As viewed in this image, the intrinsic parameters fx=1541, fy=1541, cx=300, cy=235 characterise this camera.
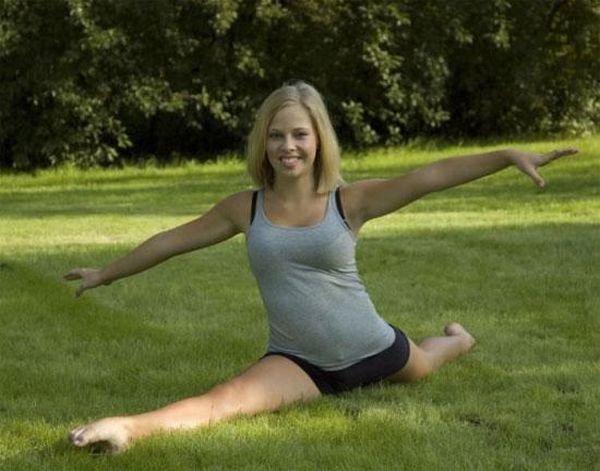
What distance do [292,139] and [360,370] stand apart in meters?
0.93

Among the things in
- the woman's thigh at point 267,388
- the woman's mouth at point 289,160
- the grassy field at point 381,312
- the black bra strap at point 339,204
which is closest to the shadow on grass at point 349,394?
the grassy field at point 381,312

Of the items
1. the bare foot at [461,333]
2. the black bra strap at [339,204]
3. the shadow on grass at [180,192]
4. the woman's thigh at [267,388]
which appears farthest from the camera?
the shadow on grass at [180,192]

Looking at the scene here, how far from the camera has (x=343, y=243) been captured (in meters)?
5.90

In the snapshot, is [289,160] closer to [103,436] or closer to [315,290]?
[315,290]

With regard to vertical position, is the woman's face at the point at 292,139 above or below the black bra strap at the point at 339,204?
above

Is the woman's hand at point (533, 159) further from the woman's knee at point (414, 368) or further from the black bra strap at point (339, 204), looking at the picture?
the woman's knee at point (414, 368)

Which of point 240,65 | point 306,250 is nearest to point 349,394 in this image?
point 306,250

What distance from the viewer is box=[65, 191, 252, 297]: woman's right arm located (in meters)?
5.89

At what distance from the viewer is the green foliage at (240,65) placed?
906 inches

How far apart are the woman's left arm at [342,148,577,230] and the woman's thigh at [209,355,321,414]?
2.06 feet

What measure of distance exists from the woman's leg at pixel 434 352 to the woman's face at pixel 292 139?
90 centimetres

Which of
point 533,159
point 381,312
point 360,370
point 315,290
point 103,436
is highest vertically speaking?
point 533,159

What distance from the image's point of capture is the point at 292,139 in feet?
19.2

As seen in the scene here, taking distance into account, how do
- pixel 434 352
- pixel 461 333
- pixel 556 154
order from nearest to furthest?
pixel 556 154
pixel 434 352
pixel 461 333
